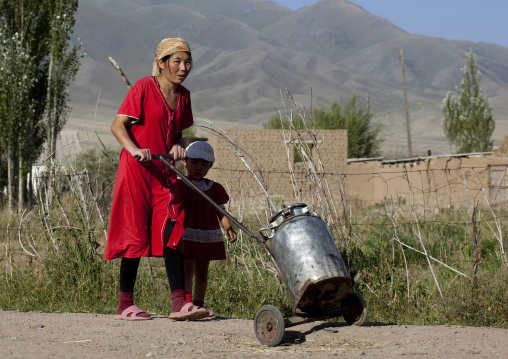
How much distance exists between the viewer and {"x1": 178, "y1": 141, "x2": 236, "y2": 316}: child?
524cm

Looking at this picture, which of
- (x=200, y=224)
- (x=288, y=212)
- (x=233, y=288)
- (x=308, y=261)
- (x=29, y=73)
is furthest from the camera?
(x=29, y=73)

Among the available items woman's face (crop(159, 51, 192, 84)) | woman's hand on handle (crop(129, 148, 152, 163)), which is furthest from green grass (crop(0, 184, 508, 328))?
woman's face (crop(159, 51, 192, 84))

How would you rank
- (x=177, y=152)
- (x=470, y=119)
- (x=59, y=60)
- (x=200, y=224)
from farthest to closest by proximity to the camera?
(x=470, y=119), (x=59, y=60), (x=200, y=224), (x=177, y=152)

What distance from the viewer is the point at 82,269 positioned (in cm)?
614

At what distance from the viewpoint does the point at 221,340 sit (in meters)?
4.28

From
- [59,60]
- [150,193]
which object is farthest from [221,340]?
[59,60]

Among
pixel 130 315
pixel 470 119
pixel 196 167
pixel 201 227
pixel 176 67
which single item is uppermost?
pixel 470 119

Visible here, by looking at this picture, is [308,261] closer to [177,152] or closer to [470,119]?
[177,152]

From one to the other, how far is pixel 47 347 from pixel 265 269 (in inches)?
96.3

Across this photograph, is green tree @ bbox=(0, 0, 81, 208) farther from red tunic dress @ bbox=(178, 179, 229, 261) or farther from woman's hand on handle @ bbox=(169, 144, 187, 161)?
woman's hand on handle @ bbox=(169, 144, 187, 161)

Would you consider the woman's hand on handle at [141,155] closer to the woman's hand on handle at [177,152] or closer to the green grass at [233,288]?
the woman's hand on handle at [177,152]

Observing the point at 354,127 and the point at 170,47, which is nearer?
the point at 170,47

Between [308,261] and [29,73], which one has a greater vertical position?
[29,73]

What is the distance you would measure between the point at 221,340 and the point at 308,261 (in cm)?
68
